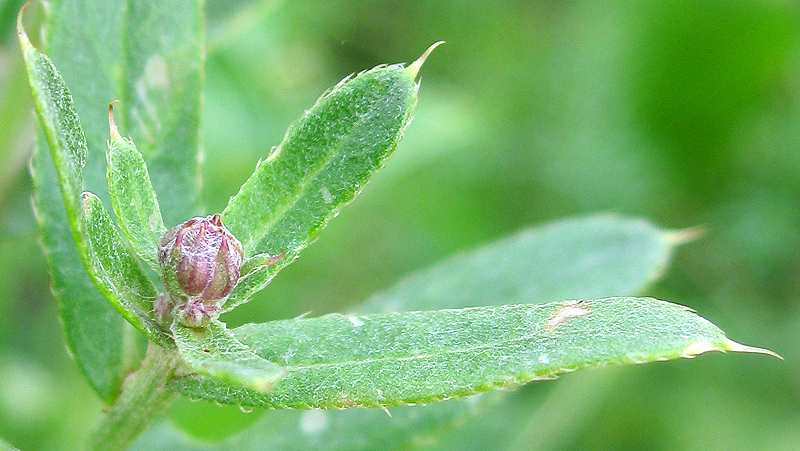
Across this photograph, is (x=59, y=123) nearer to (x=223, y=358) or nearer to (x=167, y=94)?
(x=223, y=358)

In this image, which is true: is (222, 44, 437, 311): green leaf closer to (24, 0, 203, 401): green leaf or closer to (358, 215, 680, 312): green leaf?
(24, 0, 203, 401): green leaf

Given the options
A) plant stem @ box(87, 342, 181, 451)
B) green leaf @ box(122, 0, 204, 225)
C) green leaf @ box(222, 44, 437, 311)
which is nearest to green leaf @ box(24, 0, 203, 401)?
green leaf @ box(122, 0, 204, 225)

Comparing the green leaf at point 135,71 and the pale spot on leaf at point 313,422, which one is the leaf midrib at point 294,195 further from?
the pale spot on leaf at point 313,422

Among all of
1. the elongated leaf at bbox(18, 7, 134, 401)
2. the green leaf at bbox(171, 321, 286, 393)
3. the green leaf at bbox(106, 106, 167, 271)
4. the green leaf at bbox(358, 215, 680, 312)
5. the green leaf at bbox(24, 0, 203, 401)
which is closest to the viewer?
the green leaf at bbox(171, 321, 286, 393)

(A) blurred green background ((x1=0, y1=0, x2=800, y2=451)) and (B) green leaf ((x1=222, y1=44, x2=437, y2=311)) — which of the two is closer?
(B) green leaf ((x1=222, y1=44, x2=437, y2=311))

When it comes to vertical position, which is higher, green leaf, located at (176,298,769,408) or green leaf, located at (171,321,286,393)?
green leaf, located at (176,298,769,408)

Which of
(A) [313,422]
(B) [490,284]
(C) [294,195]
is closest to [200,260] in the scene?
(C) [294,195]

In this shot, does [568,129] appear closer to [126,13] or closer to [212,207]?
[212,207]
